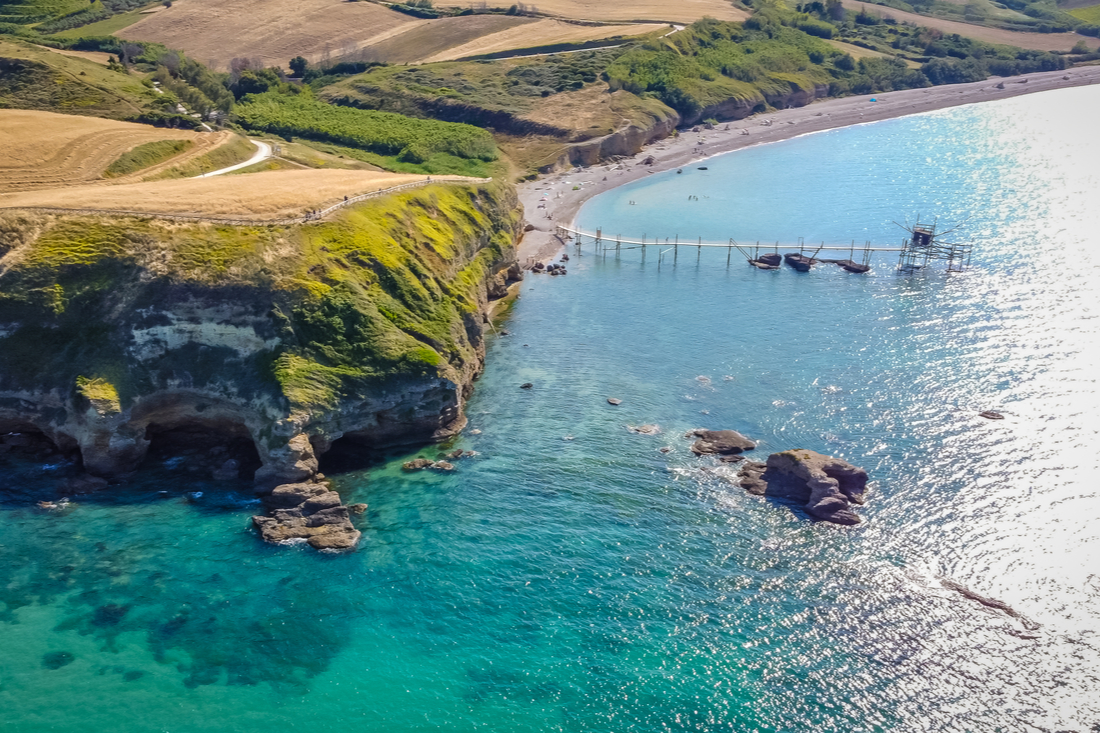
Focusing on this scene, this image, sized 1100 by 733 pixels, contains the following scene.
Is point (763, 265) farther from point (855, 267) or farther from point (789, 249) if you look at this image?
point (855, 267)

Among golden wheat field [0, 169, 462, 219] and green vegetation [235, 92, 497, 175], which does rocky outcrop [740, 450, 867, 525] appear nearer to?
golden wheat field [0, 169, 462, 219]

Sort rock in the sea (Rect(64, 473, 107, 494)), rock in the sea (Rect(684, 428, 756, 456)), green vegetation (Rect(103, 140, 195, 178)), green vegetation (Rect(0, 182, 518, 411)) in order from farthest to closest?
green vegetation (Rect(103, 140, 195, 178))
rock in the sea (Rect(684, 428, 756, 456))
green vegetation (Rect(0, 182, 518, 411))
rock in the sea (Rect(64, 473, 107, 494))

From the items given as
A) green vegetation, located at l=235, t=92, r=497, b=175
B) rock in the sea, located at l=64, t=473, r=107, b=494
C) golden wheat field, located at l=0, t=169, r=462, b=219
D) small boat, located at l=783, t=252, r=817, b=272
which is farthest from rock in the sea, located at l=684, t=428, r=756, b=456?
green vegetation, located at l=235, t=92, r=497, b=175

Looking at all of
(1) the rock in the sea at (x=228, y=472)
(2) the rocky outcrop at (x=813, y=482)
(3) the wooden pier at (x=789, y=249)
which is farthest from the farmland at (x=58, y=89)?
(2) the rocky outcrop at (x=813, y=482)

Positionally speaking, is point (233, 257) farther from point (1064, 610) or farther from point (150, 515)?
point (1064, 610)

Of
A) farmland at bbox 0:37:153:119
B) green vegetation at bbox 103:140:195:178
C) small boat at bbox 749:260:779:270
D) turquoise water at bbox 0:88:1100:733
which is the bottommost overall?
turquoise water at bbox 0:88:1100:733

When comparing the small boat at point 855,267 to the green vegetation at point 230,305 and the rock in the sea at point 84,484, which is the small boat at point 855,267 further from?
the rock in the sea at point 84,484

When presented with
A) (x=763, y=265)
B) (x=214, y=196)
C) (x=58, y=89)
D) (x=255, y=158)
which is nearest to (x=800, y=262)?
(x=763, y=265)
